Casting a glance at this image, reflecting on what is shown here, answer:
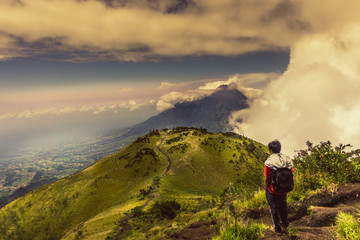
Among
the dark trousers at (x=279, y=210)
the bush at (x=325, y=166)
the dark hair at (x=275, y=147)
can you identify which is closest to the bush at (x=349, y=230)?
the dark trousers at (x=279, y=210)

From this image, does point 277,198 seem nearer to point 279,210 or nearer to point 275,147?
point 279,210

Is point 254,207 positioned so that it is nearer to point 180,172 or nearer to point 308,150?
point 308,150

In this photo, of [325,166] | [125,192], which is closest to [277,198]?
[325,166]

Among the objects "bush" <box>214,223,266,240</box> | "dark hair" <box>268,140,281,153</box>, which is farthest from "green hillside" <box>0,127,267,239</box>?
"dark hair" <box>268,140,281,153</box>

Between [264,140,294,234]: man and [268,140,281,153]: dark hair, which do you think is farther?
[268,140,281,153]: dark hair

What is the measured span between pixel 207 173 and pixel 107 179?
150 feet

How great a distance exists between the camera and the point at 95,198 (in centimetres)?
5928

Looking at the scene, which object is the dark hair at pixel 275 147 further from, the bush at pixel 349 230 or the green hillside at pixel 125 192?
the green hillside at pixel 125 192

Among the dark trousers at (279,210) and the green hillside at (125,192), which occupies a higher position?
the dark trousers at (279,210)

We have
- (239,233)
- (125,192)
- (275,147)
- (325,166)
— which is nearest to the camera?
(239,233)

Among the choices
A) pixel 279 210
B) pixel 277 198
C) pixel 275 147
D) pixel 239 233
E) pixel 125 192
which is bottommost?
pixel 125 192

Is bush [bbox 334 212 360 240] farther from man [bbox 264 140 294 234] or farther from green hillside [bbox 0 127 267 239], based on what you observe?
green hillside [bbox 0 127 267 239]

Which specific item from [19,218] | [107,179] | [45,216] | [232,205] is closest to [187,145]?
[107,179]

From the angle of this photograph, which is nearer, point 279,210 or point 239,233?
point 239,233
